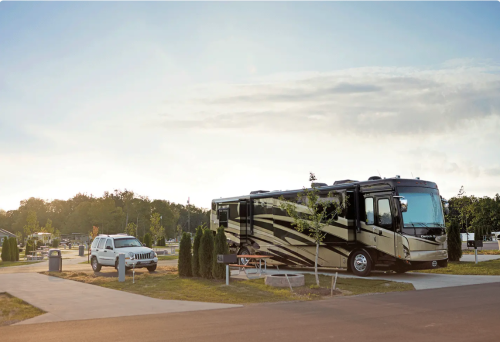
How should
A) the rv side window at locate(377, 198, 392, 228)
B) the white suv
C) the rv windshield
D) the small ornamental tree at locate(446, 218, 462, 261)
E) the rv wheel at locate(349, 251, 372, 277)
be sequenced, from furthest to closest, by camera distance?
the small ornamental tree at locate(446, 218, 462, 261)
the white suv
the rv wheel at locate(349, 251, 372, 277)
the rv side window at locate(377, 198, 392, 228)
the rv windshield

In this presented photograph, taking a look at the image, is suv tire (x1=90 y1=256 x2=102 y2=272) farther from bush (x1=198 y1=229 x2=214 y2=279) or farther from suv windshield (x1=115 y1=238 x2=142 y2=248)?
bush (x1=198 y1=229 x2=214 y2=279)

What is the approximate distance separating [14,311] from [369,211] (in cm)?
1179

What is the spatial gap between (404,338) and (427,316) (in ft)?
7.22

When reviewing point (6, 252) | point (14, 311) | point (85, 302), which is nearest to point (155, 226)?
point (6, 252)

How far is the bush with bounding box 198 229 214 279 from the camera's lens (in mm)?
18158

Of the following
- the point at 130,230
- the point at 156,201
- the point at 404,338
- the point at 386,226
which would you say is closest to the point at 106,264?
the point at 386,226

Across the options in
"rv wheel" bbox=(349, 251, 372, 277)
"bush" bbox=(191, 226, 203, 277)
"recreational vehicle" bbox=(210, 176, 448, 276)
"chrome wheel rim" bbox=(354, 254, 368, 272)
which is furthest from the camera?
"bush" bbox=(191, 226, 203, 277)

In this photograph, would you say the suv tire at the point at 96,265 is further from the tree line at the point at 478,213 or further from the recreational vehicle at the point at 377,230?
the tree line at the point at 478,213

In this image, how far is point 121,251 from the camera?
21.8 m

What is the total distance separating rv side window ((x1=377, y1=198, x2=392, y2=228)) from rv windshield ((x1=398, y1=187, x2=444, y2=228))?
53 centimetres

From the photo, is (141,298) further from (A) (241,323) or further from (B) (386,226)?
(B) (386,226)

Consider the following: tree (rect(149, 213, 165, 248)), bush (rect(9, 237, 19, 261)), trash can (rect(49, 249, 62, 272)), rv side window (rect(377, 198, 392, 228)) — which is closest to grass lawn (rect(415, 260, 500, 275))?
rv side window (rect(377, 198, 392, 228))

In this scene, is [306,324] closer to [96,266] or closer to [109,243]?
[109,243]

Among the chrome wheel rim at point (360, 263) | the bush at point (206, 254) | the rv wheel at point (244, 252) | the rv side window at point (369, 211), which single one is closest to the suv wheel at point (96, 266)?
the rv wheel at point (244, 252)
